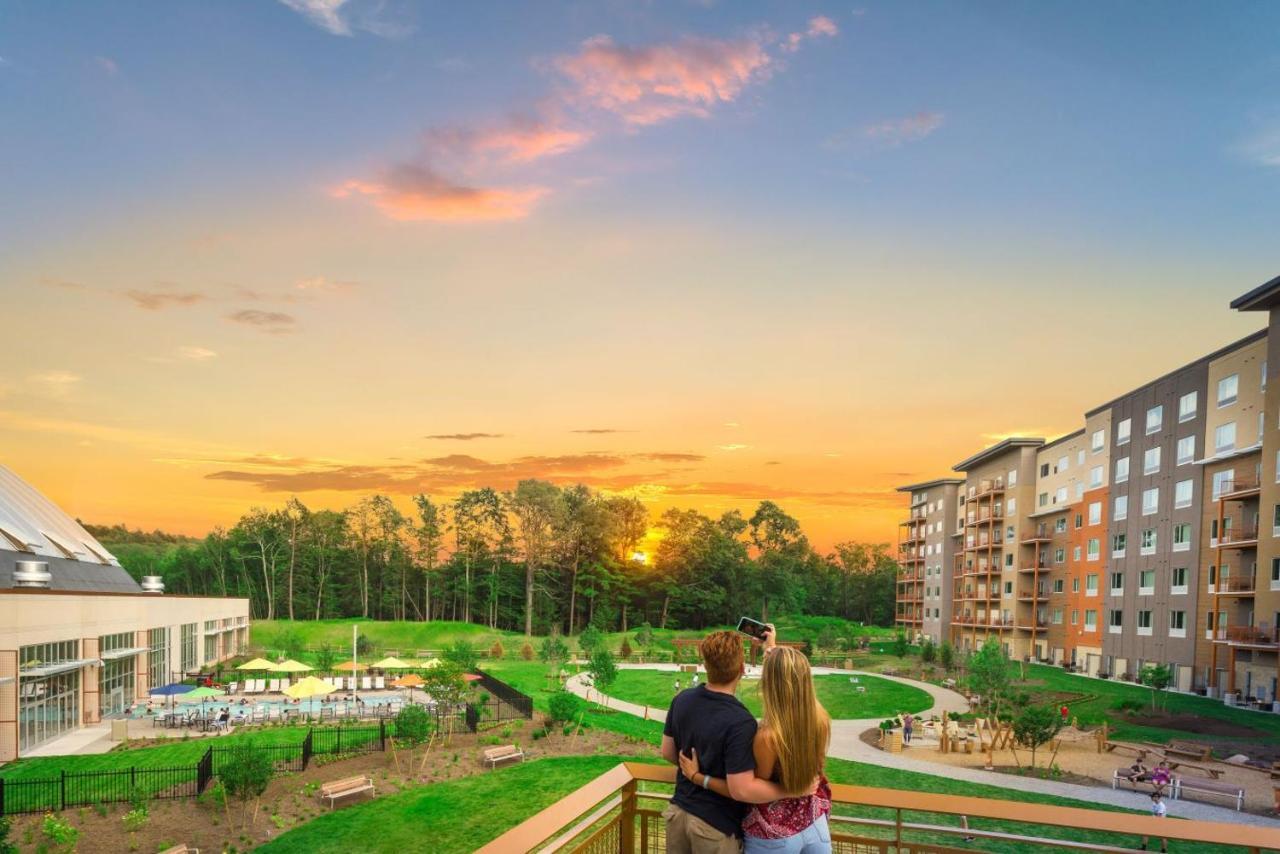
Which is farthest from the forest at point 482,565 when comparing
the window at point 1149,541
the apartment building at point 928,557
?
the window at point 1149,541

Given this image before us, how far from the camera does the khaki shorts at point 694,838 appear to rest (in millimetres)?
4508

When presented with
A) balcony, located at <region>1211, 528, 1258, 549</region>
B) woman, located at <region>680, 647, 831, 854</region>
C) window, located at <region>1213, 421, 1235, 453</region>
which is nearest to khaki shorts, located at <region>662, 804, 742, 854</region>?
woman, located at <region>680, 647, 831, 854</region>

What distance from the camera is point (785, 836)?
14.4ft

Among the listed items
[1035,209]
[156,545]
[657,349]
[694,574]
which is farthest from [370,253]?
[156,545]

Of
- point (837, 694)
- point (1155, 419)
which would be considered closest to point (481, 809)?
point (837, 694)

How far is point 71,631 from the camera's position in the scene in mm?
30703

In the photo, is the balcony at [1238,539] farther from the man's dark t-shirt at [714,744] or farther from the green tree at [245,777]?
the man's dark t-shirt at [714,744]

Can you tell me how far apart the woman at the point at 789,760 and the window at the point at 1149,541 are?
49.8 metres

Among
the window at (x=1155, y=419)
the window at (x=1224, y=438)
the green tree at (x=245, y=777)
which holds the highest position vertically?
the window at (x=1155, y=419)

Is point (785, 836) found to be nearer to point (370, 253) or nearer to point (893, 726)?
point (893, 726)

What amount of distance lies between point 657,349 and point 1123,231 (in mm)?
21181

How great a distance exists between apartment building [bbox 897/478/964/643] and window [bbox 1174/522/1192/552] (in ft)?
109

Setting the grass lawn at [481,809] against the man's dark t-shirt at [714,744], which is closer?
the man's dark t-shirt at [714,744]

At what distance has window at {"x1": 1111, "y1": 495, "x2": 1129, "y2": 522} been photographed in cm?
4996
